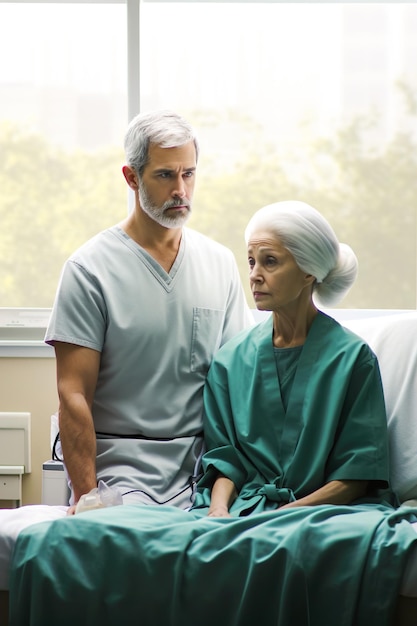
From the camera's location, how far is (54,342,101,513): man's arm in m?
2.33

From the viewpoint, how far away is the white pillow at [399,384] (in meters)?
2.30

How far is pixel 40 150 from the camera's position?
3.30 metres

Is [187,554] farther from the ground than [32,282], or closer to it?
closer to it

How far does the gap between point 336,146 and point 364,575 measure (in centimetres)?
182

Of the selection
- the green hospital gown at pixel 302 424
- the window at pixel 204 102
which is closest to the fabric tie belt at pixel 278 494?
the green hospital gown at pixel 302 424

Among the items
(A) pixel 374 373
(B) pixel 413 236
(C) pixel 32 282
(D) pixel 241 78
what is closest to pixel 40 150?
(C) pixel 32 282

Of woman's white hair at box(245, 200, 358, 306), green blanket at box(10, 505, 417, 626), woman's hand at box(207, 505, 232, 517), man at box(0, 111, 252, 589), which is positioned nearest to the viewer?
green blanket at box(10, 505, 417, 626)

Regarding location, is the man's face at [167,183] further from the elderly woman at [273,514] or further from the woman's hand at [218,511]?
the woman's hand at [218,511]

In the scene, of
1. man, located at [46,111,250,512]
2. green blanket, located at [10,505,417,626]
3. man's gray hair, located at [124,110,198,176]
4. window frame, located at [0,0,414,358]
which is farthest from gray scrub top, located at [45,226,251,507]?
window frame, located at [0,0,414,358]

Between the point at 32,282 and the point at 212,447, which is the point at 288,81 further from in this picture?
the point at 212,447

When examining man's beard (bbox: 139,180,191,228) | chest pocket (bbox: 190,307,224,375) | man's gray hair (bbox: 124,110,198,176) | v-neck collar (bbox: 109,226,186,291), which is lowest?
chest pocket (bbox: 190,307,224,375)

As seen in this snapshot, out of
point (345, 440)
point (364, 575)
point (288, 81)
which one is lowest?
point (364, 575)

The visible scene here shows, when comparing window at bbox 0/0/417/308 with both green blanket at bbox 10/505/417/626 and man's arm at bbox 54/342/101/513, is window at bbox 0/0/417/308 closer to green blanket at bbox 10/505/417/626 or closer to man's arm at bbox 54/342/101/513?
man's arm at bbox 54/342/101/513

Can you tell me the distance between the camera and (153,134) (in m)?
2.41
